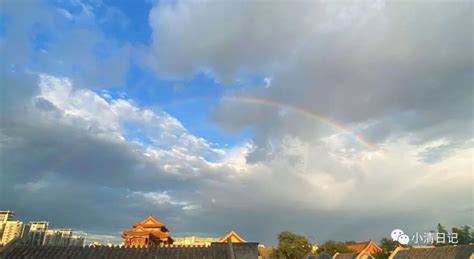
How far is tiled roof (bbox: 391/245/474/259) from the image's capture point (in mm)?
62562

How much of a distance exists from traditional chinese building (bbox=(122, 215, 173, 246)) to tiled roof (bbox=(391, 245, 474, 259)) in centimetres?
5134

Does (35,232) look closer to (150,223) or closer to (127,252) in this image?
(150,223)

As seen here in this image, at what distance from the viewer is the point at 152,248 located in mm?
28828

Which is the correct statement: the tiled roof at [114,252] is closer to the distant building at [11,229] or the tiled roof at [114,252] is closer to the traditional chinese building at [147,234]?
the traditional chinese building at [147,234]

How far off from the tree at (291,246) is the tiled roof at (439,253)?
974 inches

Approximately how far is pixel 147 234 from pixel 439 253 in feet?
194

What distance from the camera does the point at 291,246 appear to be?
9775cm

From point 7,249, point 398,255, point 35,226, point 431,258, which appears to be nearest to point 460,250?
point 431,258

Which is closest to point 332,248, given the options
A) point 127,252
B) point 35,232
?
point 127,252

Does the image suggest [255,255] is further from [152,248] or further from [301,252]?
[301,252]

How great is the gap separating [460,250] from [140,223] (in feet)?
229

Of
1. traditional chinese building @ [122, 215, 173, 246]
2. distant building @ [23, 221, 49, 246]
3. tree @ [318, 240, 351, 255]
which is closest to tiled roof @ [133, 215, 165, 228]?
traditional chinese building @ [122, 215, 173, 246]

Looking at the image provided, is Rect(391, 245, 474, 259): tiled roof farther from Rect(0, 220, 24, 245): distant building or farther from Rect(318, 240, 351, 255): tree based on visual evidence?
Rect(0, 220, 24, 245): distant building

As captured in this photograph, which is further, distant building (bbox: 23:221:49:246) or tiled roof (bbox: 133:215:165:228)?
distant building (bbox: 23:221:49:246)
